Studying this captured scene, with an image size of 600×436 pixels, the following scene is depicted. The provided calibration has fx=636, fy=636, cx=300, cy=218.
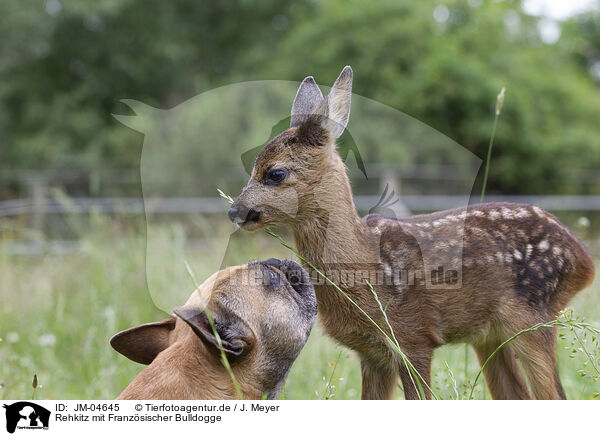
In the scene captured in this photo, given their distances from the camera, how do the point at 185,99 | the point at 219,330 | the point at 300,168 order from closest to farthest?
the point at 219,330 → the point at 300,168 → the point at 185,99

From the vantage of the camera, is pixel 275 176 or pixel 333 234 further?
pixel 333 234

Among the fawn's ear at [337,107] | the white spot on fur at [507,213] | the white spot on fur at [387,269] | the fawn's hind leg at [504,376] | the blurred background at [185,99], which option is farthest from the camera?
the blurred background at [185,99]

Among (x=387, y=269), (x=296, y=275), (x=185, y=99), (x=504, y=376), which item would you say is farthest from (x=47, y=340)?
(x=504, y=376)

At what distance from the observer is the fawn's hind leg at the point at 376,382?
2.88 meters

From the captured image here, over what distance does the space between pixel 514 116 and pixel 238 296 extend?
1044 cm

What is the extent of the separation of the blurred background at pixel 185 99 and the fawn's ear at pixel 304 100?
0.93 meters

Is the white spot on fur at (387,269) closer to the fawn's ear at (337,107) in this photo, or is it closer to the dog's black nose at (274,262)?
the dog's black nose at (274,262)

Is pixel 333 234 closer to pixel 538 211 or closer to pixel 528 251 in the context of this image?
pixel 528 251

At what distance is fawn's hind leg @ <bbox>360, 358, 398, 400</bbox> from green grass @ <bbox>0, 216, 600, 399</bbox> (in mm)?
266

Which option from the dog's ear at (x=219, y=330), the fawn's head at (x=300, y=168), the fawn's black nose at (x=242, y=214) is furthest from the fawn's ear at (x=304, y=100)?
the dog's ear at (x=219, y=330)

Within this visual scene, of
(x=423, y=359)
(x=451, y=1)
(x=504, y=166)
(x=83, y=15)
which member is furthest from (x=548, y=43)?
(x=423, y=359)

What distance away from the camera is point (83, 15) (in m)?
15.0

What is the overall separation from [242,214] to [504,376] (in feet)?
5.74

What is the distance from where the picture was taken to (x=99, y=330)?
489 centimetres
